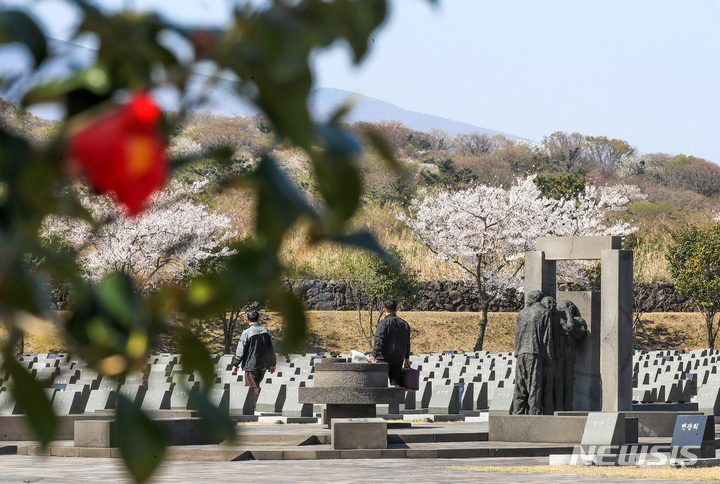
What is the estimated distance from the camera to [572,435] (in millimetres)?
13719

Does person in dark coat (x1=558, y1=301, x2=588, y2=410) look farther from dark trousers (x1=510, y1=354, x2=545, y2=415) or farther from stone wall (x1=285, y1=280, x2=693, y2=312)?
stone wall (x1=285, y1=280, x2=693, y2=312)

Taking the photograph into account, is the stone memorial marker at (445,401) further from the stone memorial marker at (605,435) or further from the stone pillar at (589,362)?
the stone memorial marker at (605,435)

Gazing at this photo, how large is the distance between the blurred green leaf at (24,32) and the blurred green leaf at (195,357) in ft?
0.73

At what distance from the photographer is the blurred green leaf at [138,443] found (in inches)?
29.2

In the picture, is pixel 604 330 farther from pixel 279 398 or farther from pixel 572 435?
pixel 279 398

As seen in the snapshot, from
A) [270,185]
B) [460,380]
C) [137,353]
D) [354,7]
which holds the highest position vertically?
[354,7]

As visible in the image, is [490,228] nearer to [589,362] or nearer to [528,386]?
[589,362]

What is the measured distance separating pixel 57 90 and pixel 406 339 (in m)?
14.3

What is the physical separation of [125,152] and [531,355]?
13.9 metres

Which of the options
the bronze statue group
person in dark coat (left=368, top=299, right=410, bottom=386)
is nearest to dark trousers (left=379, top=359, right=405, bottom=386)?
person in dark coat (left=368, top=299, right=410, bottom=386)

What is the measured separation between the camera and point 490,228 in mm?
47094

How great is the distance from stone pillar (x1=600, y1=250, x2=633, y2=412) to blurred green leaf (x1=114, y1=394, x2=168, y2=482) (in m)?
15.6

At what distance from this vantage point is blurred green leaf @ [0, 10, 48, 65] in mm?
758

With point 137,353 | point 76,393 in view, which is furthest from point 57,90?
point 76,393
